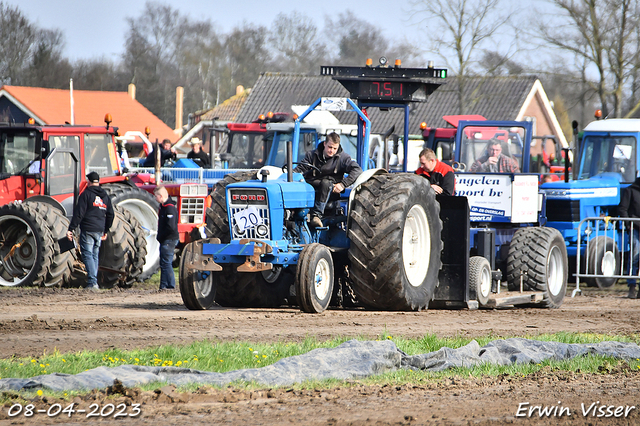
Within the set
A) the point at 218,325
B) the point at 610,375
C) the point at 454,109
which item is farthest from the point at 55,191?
the point at 454,109

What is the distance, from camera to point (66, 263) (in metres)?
13.5

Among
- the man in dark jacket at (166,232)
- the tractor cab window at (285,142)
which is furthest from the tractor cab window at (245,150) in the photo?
the man in dark jacket at (166,232)

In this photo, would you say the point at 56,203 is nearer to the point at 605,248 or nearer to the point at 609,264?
the point at 605,248

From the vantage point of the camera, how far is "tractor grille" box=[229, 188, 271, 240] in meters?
9.79

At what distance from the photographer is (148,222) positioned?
1562 centimetres

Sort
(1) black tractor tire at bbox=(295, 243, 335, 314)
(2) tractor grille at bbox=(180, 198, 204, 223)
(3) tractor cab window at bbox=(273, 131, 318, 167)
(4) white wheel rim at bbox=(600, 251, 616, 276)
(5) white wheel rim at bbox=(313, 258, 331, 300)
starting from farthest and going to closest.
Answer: (3) tractor cab window at bbox=(273, 131, 318, 167)
(2) tractor grille at bbox=(180, 198, 204, 223)
(4) white wheel rim at bbox=(600, 251, 616, 276)
(5) white wheel rim at bbox=(313, 258, 331, 300)
(1) black tractor tire at bbox=(295, 243, 335, 314)

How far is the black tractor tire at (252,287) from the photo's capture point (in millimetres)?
10586

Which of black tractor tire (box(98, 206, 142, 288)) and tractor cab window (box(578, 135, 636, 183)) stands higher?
tractor cab window (box(578, 135, 636, 183))

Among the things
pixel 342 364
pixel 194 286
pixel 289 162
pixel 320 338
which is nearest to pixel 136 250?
pixel 194 286

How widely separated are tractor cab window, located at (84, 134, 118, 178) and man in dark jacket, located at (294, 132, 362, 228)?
215 inches

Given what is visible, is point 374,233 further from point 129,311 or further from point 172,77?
point 172,77

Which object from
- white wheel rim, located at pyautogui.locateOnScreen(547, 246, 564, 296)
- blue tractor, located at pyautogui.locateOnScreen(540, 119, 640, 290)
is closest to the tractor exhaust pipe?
white wheel rim, located at pyautogui.locateOnScreen(547, 246, 564, 296)

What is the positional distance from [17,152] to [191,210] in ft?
10.8

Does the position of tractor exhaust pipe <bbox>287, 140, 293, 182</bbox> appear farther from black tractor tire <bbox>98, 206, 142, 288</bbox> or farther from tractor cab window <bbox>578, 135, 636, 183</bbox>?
tractor cab window <bbox>578, 135, 636, 183</bbox>
